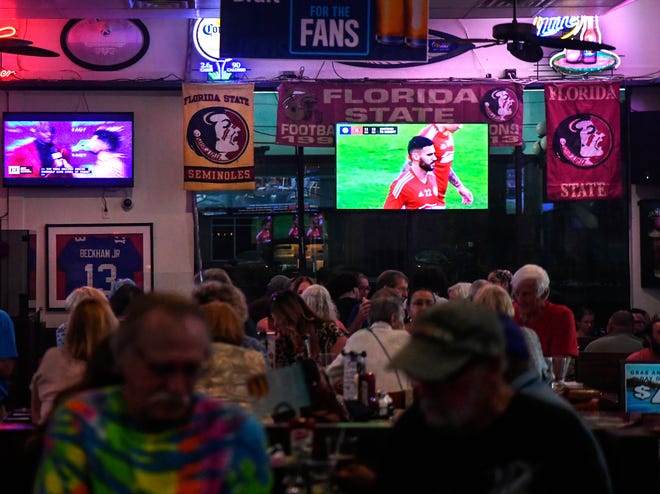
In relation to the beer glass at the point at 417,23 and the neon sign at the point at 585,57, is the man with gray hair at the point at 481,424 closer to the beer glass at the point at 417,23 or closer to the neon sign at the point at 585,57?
the beer glass at the point at 417,23

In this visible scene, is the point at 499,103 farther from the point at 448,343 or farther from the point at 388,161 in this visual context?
the point at 448,343

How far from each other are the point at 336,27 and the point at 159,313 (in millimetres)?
5930

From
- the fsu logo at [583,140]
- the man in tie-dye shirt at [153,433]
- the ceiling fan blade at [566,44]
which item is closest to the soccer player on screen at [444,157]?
the fsu logo at [583,140]

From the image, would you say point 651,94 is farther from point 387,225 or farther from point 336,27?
point 336,27

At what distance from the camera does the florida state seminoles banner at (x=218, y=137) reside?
12570 mm

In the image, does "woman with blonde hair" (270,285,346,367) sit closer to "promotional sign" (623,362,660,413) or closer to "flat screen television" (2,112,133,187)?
"promotional sign" (623,362,660,413)

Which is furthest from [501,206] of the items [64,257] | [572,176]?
[64,257]

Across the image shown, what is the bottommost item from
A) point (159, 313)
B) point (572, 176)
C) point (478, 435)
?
point (478, 435)

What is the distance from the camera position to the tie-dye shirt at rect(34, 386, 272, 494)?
244cm

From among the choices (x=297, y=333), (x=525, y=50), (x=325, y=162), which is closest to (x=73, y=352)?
(x=297, y=333)

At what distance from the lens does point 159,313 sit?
2.52m

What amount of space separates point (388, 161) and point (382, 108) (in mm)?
685

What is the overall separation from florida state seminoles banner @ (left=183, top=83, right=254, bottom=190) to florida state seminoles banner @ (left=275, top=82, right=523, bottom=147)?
437 mm

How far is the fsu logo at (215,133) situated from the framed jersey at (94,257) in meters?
1.34
